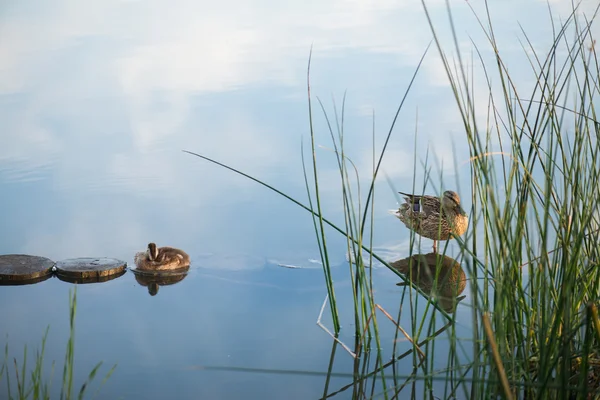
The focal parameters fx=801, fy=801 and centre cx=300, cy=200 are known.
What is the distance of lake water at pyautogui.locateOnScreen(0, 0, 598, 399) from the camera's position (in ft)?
10.4

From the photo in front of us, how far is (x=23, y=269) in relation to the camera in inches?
160

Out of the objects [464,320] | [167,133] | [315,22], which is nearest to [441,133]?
[167,133]

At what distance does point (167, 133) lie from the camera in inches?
241

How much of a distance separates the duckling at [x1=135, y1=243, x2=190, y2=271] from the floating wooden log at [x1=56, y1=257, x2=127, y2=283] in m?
0.12

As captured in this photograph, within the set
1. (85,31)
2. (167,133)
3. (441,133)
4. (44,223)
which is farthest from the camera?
(85,31)

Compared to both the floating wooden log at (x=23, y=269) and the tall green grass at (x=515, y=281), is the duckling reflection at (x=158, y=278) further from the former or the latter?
the tall green grass at (x=515, y=281)

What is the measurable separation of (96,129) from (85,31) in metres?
3.30

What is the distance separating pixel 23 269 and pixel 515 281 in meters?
2.78

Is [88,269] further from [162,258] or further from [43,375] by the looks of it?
[43,375]

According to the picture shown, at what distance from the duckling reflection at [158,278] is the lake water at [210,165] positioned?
65mm

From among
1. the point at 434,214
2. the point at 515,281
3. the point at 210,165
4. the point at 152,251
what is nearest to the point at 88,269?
the point at 152,251

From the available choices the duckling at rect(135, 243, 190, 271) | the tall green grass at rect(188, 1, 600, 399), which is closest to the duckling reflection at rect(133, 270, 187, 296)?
the duckling at rect(135, 243, 190, 271)

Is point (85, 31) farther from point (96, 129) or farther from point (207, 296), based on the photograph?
point (207, 296)

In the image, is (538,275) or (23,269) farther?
(23,269)
